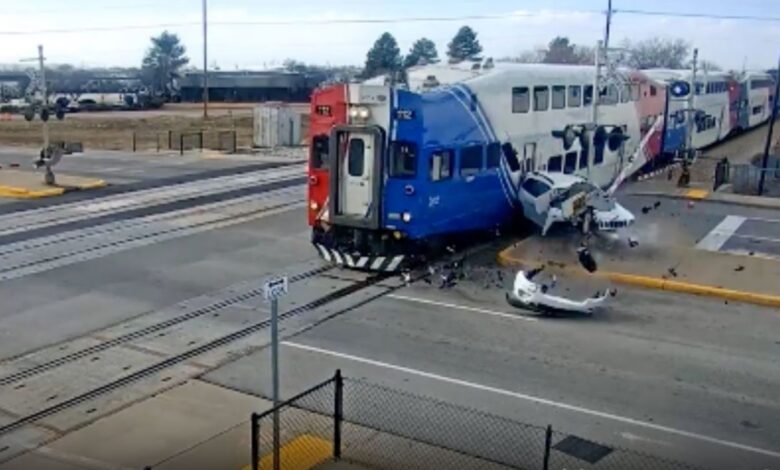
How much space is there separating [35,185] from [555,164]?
15.0 m

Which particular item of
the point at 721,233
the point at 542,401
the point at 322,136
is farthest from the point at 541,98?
the point at 542,401

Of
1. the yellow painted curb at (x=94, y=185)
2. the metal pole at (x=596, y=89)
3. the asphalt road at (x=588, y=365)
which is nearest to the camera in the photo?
the asphalt road at (x=588, y=365)

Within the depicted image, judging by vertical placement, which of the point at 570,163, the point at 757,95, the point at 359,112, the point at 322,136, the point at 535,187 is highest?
the point at 757,95

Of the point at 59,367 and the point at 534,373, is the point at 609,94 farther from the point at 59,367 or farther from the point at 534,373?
the point at 59,367

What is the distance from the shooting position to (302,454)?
8164 mm

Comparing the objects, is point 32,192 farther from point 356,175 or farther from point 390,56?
point 390,56

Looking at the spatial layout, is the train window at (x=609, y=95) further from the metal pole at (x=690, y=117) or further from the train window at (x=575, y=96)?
the metal pole at (x=690, y=117)

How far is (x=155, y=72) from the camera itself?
11975cm

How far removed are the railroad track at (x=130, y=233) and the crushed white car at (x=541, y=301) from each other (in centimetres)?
Result: 828

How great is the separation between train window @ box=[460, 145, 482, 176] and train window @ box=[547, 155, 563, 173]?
357cm

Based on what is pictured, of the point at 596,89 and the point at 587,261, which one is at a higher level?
the point at 596,89

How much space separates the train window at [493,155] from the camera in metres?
17.4

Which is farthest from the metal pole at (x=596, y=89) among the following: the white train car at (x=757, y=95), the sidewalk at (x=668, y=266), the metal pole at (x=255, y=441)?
the white train car at (x=757, y=95)

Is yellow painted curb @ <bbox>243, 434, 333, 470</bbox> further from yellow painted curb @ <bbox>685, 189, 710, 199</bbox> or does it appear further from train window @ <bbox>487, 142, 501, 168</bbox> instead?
yellow painted curb @ <bbox>685, 189, 710, 199</bbox>
